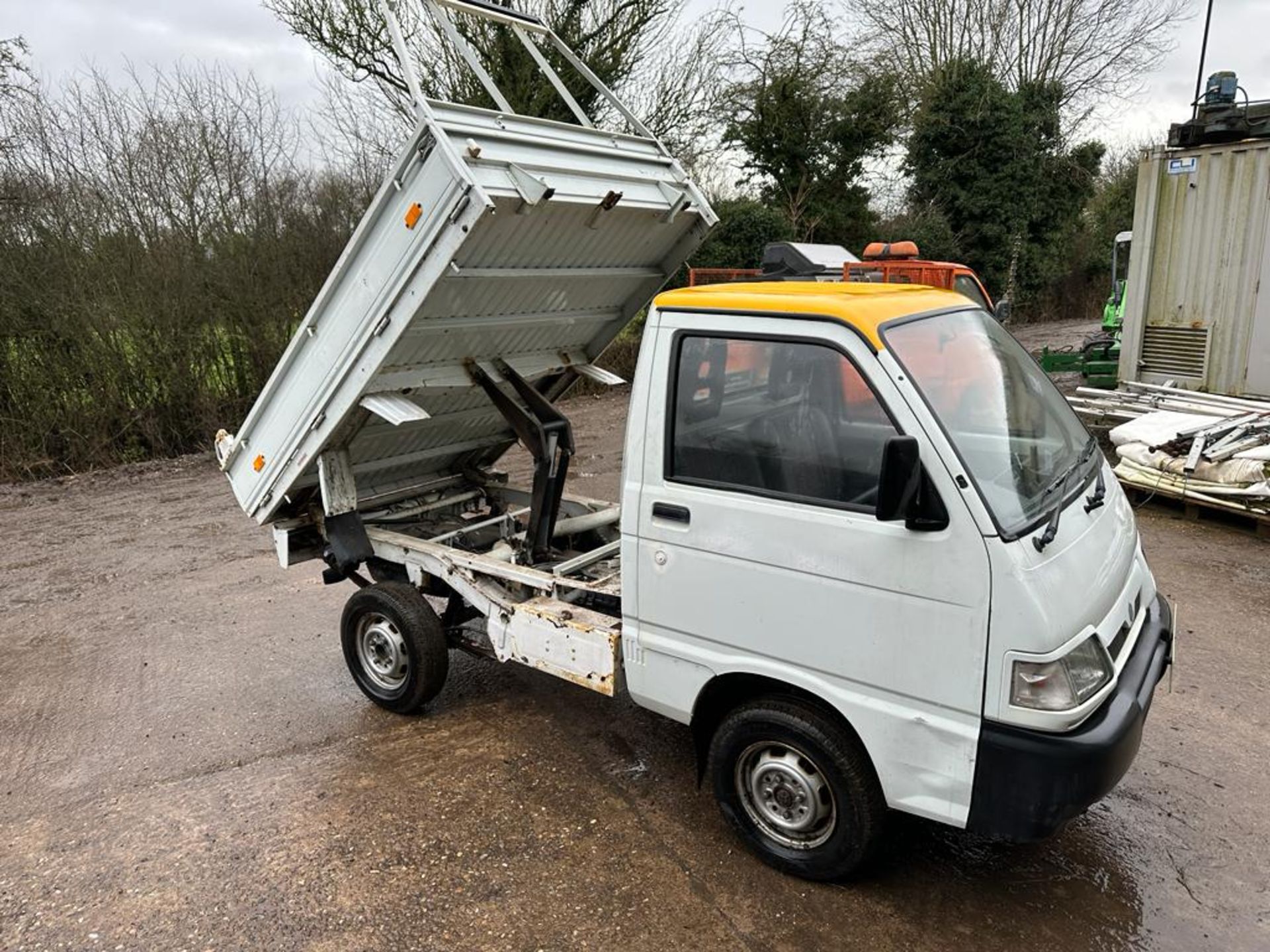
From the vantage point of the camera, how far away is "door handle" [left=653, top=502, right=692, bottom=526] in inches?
123

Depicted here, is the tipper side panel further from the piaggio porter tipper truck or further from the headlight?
the headlight

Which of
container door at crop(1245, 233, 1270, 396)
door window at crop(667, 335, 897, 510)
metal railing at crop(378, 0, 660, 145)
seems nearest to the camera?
door window at crop(667, 335, 897, 510)

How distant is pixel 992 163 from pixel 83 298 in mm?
19729

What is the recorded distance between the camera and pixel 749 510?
2971 millimetres

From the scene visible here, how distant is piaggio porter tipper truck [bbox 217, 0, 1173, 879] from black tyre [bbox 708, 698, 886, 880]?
0.01 metres

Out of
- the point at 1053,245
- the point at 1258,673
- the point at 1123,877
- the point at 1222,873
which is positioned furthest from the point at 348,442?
the point at 1053,245

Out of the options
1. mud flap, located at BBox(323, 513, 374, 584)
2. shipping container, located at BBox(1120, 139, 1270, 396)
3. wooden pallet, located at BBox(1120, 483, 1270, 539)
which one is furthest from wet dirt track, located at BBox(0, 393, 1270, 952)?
shipping container, located at BBox(1120, 139, 1270, 396)

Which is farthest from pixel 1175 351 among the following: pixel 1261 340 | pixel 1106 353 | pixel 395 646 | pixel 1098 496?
pixel 395 646

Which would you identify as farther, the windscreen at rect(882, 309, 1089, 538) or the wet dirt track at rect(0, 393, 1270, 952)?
the wet dirt track at rect(0, 393, 1270, 952)

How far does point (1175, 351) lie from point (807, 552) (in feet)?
28.9

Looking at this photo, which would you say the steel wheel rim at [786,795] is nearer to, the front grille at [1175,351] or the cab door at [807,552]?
the cab door at [807,552]

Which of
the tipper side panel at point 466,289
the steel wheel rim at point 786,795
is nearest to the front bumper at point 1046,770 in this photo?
the steel wheel rim at point 786,795

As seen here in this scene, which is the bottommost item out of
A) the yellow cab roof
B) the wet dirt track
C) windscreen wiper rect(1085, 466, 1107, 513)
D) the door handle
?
the wet dirt track

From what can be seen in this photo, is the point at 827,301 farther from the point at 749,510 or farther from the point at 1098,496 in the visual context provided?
the point at 1098,496
